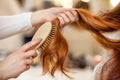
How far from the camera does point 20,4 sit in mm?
2965

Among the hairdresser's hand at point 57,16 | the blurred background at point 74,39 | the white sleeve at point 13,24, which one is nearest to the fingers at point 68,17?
the hairdresser's hand at point 57,16

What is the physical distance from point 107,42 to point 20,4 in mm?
1902

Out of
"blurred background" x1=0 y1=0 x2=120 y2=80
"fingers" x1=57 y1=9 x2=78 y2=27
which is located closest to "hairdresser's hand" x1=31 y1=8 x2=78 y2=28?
"fingers" x1=57 y1=9 x2=78 y2=27

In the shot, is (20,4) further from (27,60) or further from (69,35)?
(27,60)

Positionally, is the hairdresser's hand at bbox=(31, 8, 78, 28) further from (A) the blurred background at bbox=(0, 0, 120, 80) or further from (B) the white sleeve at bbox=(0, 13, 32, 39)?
(A) the blurred background at bbox=(0, 0, 120, 80)

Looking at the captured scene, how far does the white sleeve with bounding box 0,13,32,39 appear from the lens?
1.34 metres

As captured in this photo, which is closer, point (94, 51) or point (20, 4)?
point (94, 51)

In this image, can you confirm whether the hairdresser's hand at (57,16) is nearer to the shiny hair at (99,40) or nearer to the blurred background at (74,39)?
the shiny hair at (99,40)

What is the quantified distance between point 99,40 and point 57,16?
0.61ft

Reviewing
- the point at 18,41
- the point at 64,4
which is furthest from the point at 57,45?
the point at 18,41

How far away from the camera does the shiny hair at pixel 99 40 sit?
1137 mm

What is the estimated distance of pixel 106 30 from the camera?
1193mm

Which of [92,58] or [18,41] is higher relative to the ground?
[18,41]

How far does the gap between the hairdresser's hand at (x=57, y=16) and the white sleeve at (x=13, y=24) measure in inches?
1.8
